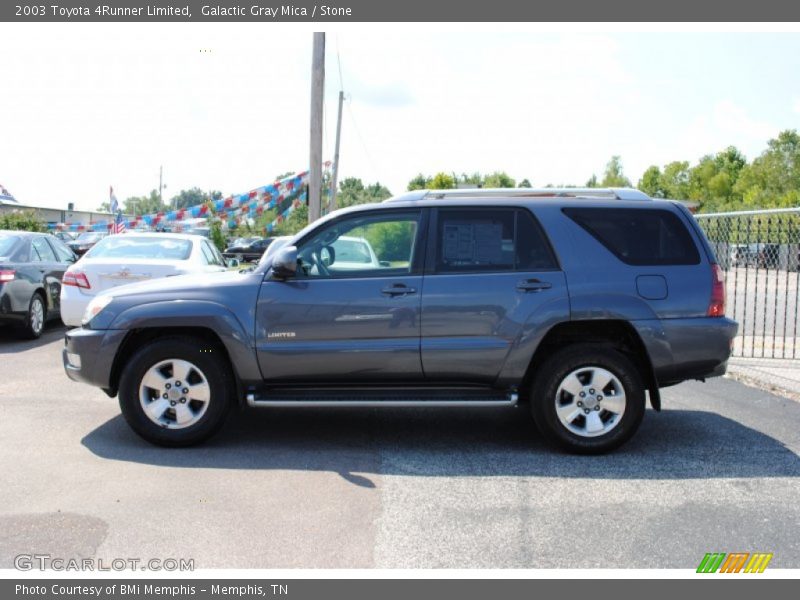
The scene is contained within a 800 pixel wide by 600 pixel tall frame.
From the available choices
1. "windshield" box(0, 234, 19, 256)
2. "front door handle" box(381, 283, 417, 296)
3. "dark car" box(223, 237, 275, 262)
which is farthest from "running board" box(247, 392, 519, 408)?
"windshield" box(0, 234, 19, 256)

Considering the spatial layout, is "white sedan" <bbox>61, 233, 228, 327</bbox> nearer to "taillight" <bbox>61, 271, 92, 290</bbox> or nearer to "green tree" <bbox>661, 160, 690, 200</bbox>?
"taillight" <bbox>61, 271, 92, 290</bbox>

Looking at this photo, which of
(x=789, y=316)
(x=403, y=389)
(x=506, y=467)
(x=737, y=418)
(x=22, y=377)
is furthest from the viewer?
(x=789, y=316)

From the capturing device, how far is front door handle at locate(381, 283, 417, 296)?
561 cm

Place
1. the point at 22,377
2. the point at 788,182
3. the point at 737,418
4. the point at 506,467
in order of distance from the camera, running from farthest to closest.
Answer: the point at 788,182
the point at 22,377
the point at 737,418
the point at 506,467

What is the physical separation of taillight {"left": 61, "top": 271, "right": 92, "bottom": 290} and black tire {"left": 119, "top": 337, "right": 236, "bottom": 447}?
4.46 metres

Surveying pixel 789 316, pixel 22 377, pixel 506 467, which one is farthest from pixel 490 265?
pixel 789 316

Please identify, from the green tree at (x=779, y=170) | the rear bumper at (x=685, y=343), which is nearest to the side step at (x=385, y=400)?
the rear bumper at (x=685, y=343)

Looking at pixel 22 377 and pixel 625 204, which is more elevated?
pixel 625 204

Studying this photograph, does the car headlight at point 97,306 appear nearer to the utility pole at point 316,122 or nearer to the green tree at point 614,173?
the utility pole at point 316,122

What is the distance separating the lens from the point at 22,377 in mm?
8164

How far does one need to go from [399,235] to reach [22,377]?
480 centimetres

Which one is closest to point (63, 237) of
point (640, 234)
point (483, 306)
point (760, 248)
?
point (760, 248)

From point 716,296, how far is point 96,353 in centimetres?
459

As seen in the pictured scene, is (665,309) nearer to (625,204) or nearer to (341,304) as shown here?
(625,204)
